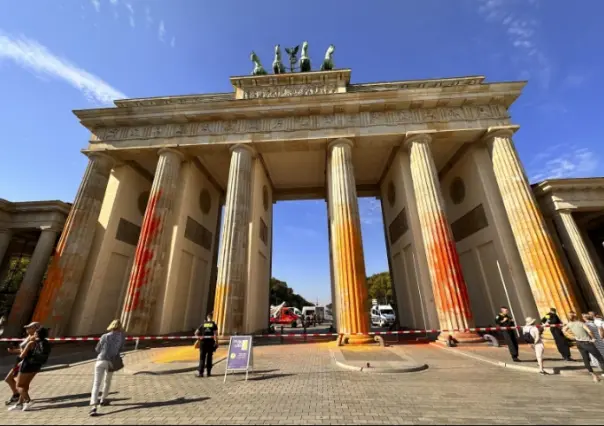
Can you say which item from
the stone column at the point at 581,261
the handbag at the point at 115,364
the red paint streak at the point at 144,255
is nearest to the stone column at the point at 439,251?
the stone column at the point at 581,261

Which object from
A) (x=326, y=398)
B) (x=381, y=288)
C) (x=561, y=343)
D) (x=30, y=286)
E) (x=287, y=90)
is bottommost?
(x=326, y=398)

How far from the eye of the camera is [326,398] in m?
4.54

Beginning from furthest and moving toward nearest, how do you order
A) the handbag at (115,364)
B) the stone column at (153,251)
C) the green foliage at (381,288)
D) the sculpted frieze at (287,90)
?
the green foliage at (381,288), the sculpted frieze at (287,90), the stone column at (153,251), the handbag at (115,364)

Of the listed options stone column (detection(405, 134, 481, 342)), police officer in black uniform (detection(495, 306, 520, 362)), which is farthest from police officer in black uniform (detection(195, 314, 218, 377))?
stone column (detection(405, 134, 481, 342))

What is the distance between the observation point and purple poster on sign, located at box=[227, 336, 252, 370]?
6.07 meters

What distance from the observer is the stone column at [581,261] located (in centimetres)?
1215

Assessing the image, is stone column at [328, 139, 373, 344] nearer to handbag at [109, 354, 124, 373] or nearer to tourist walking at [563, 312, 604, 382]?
tourist walking at [563, 312, 604, 382]

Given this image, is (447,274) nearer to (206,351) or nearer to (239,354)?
(239,354)

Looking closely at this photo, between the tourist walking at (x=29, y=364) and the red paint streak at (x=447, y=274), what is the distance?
12.7 m

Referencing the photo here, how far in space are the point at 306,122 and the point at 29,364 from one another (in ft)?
47.2

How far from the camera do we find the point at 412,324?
15.7m

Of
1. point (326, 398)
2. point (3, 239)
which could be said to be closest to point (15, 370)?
point (326, 398)

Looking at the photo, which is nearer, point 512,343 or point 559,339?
point 512,343

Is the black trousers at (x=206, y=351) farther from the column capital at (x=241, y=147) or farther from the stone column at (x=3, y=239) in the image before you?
the stone column at (x=3, y=239)
